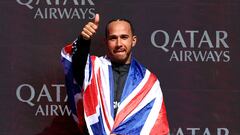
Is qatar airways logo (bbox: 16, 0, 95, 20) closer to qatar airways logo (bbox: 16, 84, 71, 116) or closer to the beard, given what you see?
qatar airways logo (bbox: 16, 84, 71, 116)

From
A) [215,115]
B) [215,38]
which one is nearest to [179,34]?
[215,38]

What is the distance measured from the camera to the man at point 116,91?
3.10 metres

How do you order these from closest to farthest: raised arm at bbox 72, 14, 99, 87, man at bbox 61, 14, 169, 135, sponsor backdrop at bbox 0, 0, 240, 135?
raised arm at bbox 72, 14, 99, 87, man at bbox 61, 14, 169, 135, sponsor backdrop at bbox 0, 0, 240, 135

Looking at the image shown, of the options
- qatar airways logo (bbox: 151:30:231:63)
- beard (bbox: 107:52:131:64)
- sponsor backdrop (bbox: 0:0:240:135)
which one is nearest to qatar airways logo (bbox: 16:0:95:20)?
sponsor backdrop (bbox: 0:0:240:135)

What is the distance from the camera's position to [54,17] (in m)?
3.57

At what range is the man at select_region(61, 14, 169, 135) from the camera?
310cm

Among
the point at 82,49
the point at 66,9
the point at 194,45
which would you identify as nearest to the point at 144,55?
the point at 194,45

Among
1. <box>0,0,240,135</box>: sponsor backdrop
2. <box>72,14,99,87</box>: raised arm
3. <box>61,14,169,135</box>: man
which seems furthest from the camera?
<box>0,0,240,135</box>: sponsor backdrop

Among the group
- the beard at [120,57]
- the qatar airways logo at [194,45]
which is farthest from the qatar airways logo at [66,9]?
the beard at [120,57]

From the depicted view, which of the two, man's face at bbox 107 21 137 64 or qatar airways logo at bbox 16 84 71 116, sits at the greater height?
man's face at bbox 107 21 137 64

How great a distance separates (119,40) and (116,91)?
225 millimetres

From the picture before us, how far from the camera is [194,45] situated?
358cm

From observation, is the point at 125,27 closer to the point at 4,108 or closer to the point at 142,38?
the point at 142,38

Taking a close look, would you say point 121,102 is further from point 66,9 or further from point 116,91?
point 66,9
